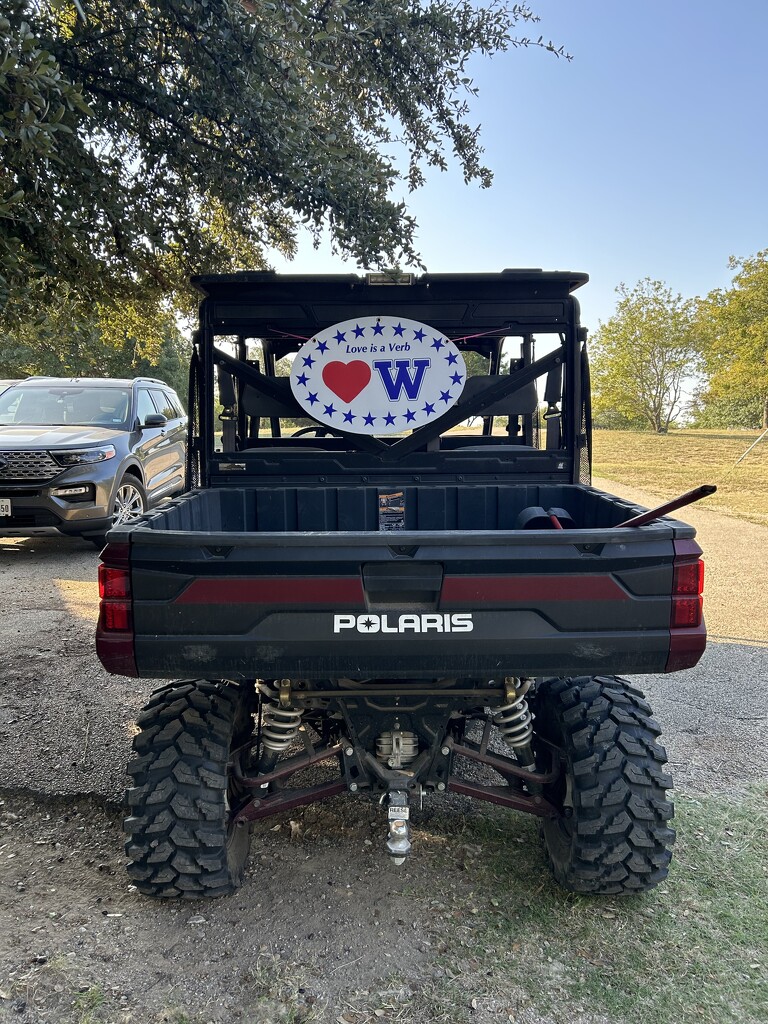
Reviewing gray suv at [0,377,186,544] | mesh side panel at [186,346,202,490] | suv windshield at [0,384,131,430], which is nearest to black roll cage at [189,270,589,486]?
mesh side panel at [186,346,202,490]

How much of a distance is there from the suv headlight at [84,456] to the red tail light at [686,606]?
22.3 feet

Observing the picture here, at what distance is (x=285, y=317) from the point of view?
11.8 feet

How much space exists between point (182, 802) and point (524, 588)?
4.57ft

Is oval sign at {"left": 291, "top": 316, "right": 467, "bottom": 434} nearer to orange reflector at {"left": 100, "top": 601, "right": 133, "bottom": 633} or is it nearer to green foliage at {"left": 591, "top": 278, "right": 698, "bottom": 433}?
orange reflector at {"left": 100, "top": 601, "right": 133, "bottom": 633}

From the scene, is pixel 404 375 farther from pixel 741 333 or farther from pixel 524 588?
pixel 741 333

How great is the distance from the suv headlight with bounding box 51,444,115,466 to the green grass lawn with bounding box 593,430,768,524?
9621 millimetres

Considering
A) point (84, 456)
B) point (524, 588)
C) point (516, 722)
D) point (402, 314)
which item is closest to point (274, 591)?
point (524, 588)

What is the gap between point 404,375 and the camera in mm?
3717

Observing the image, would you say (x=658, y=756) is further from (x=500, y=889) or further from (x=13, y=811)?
(x=13, y=811)

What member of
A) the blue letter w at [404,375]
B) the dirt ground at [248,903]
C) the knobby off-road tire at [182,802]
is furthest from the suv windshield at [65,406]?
the knobby off-road tire at [182,802]

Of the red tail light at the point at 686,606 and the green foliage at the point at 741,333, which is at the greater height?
the green foliage at the point at 741,333

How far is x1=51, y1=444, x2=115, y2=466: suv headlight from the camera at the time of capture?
7512mm

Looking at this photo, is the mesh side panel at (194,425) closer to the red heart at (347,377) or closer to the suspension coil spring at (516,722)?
the red heart at (347,377)

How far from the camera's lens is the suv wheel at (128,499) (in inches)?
313
